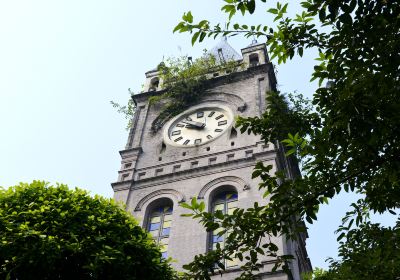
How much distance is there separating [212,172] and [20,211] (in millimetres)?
11083

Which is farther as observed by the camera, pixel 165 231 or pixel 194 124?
pixel 194 124

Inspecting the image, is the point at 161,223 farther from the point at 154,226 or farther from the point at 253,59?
the point at 253,59

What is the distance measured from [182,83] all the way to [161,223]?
29.6ft

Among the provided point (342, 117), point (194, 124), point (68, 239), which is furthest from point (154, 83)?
point (342, 117)

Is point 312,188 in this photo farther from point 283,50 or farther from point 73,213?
point 73,213

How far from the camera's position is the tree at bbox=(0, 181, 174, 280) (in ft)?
33.3

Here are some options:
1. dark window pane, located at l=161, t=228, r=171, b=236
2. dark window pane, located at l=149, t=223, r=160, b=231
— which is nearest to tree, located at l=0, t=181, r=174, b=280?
dark window pane, located at l=161, t=228, r=171, b=236

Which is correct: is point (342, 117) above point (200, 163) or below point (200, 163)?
below

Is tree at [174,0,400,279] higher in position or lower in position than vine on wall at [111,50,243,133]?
lower

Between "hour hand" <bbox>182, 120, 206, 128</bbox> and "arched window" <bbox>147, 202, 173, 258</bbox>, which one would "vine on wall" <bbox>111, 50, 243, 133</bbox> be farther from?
"arched window" <bbox>147, 202, 173, 258</bbox>

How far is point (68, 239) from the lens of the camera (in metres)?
10.7

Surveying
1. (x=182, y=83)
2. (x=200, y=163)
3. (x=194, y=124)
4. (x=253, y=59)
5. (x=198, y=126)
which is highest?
(x=253, y=59)

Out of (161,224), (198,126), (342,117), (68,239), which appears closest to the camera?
(342,117)

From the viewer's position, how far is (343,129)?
22.9 ft
